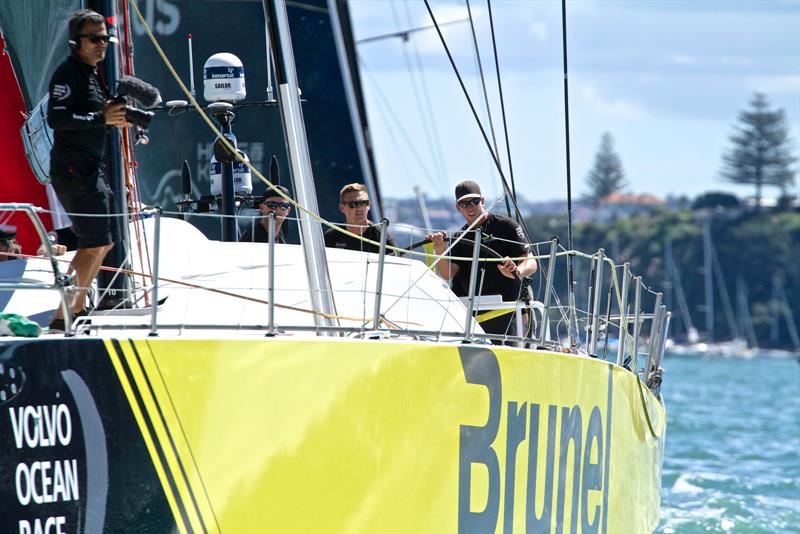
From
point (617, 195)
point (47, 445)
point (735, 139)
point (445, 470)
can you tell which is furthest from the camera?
point (617, 195)

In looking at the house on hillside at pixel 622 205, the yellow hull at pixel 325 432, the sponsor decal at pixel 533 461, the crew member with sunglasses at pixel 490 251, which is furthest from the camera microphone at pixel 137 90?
the house on hillside at pixel 622 205

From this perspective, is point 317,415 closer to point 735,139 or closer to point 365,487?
point 365,487

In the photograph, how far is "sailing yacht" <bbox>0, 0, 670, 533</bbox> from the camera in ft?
12.9

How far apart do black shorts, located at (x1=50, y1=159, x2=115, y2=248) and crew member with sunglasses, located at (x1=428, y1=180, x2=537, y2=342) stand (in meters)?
1.77

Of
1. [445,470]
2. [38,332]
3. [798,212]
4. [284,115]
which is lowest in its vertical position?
[798,212]

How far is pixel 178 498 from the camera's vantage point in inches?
159

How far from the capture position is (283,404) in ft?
13.9

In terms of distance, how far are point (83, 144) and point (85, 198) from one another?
165 mm

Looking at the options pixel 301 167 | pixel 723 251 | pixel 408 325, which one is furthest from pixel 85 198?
pixel 723 251

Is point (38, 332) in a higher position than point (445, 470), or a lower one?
higher

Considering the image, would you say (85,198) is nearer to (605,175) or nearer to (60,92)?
(60,92)

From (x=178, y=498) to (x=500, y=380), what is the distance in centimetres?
129

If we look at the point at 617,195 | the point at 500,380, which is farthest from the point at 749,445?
the point at 617,195

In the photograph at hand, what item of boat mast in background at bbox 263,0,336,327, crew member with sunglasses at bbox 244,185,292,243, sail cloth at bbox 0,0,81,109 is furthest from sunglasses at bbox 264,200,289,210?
boat mast in background at bbox 263,0,336,327
